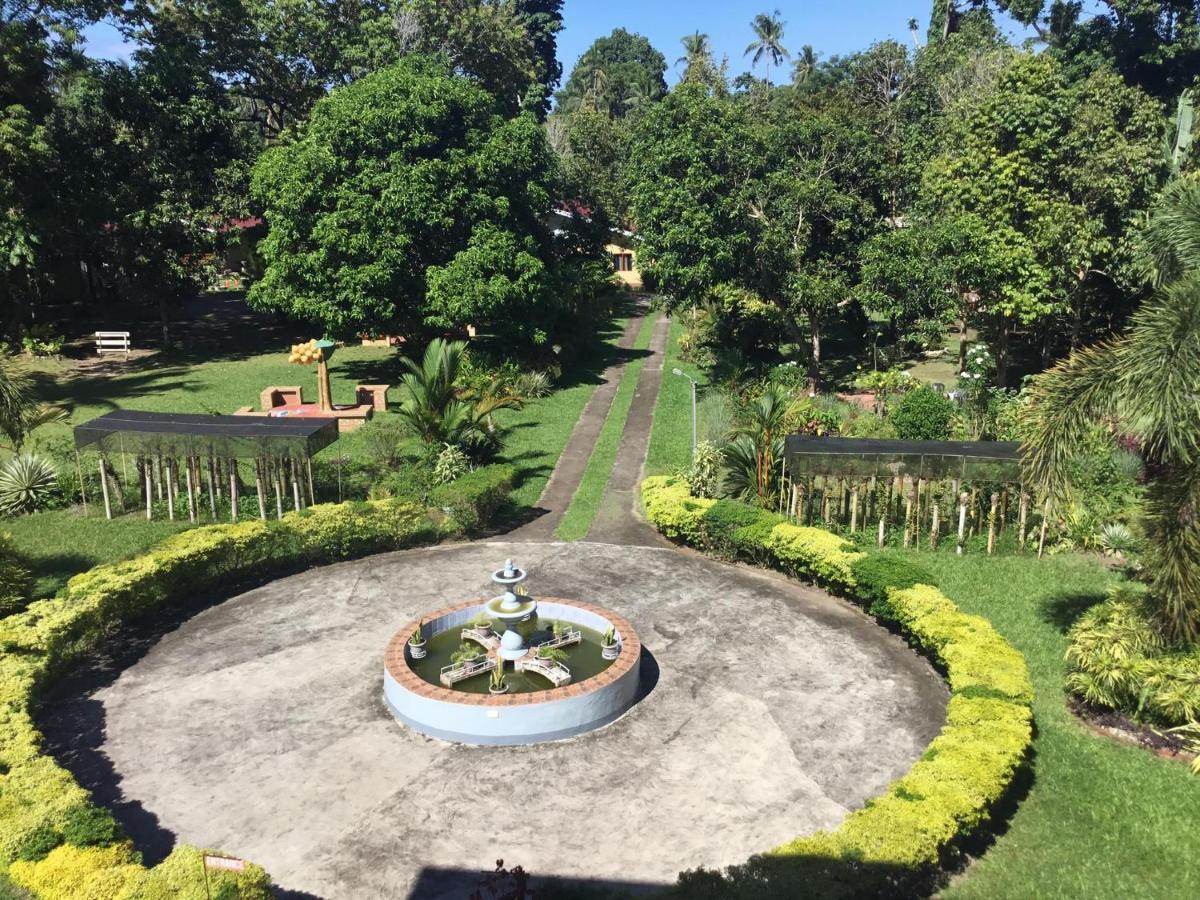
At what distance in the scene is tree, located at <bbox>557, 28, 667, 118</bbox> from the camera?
111m

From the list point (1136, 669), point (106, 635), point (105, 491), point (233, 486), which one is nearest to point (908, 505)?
point (1136, 669)

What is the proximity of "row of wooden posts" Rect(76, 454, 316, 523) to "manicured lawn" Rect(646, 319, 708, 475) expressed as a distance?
34.2ft

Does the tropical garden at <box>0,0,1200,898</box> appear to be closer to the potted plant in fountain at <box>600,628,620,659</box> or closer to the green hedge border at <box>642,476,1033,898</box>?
the green hedge border at <box>642,476,1033,898</box>

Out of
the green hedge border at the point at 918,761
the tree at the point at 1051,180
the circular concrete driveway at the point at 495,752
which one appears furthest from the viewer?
the tree at the point at 1051,180

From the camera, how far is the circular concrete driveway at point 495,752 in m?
11.3

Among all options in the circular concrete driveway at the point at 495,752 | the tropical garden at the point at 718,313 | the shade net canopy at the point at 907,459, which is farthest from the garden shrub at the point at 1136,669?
the shade net canopy at the point at 907,459

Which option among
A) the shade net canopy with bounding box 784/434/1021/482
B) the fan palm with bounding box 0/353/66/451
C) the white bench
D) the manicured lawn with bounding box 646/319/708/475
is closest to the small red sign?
the fan palm with bounding box 0/353/66/451

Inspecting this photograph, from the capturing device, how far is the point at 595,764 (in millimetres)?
13039

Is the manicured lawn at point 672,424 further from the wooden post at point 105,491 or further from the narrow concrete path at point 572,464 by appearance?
the wooden post at point 105,491

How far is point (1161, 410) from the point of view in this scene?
12.1m

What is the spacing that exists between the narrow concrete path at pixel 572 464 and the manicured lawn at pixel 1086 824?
12.1 m

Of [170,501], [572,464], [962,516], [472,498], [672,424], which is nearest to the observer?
[962,516]

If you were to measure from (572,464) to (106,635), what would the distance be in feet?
49.6

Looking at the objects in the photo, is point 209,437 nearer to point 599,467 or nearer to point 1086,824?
point 599,467
